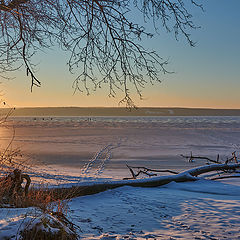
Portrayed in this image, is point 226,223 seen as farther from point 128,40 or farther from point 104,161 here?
point 104,161

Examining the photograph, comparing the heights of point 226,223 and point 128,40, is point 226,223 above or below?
below

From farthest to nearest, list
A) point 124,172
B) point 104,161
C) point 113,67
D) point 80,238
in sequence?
point 104,161
point 124,172
point 113,67
point 80,238

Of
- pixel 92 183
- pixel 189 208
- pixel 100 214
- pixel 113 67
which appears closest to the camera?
pixel 113 67

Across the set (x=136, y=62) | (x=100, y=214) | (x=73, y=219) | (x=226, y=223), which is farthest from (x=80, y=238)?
(x=136, y=62)

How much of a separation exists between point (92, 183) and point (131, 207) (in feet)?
4.43

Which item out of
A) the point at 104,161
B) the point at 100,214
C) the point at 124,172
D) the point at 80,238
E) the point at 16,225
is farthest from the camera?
the point at 104,161

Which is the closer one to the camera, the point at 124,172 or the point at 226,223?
the point at 226,223

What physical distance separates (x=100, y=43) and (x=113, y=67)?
43 cm

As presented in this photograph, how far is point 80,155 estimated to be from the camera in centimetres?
1722

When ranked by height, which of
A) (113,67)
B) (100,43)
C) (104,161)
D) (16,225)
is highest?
(100,43)

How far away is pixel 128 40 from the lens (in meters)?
4.64

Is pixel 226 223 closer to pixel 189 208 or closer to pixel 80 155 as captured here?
pixel 189 208

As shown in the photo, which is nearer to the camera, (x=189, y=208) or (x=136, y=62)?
(x=136, y=62)

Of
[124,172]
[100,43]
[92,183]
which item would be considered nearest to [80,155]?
[124,172]
